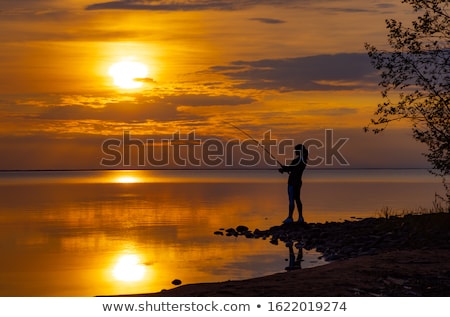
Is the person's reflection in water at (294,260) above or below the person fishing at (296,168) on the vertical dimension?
below

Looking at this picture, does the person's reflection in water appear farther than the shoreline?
Yes

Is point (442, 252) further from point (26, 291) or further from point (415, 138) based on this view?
point (26, 291)

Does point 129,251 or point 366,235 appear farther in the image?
point 129,251

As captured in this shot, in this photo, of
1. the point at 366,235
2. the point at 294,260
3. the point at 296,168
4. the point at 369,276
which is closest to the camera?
the point at 369,276

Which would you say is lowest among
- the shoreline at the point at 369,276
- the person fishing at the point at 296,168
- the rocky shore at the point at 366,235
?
the shoreline at the point at 369,276

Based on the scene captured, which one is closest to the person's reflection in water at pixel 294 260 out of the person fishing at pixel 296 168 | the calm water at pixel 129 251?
the calm water at pixel 129 251

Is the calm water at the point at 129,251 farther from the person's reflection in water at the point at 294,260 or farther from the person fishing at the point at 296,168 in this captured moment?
the person fishing at the point at 296,168

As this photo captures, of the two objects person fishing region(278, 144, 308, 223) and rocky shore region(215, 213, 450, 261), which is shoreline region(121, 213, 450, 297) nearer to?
rocky shore region(215, 213, 450, 261)

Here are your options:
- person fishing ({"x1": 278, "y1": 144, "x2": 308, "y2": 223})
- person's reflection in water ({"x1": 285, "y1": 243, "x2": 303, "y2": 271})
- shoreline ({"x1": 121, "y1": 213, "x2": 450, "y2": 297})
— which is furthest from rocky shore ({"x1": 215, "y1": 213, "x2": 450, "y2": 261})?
person fishing ({"x1": 278, "y1": 144, "x2": 308, "y2": 223})

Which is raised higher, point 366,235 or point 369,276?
point 366,235

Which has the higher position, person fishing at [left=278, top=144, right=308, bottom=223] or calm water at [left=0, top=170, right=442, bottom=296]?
person fishing at [left=278, top=144, right=308, bottom=223]

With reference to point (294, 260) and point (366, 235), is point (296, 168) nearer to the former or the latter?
point (366, 235)

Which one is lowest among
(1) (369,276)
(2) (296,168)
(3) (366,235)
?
(1) (369,276)

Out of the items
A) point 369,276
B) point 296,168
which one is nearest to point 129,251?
point 296,168
